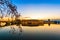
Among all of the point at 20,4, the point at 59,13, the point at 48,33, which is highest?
the point at 20,4

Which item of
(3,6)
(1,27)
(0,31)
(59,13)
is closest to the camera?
(3,6)

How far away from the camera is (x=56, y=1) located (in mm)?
2229

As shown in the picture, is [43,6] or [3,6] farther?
[43,6]

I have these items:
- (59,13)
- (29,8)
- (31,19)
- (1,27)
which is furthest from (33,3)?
(1,27)

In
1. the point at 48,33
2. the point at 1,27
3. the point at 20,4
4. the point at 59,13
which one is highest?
the point at 20,4

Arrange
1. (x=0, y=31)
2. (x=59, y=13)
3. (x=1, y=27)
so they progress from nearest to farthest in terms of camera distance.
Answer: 1. (x=1, y=27)
2. (x=0, y=31)
3. (x=59, y=13)

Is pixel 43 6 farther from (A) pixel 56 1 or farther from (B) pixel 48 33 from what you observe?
(B) pixel 48 33

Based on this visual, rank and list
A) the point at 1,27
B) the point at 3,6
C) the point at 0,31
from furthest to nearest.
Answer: the point at 0,31
the point at 1,27
the point at 3,6

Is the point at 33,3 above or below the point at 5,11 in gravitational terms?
above

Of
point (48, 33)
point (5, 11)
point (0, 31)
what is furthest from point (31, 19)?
point (5, 11)

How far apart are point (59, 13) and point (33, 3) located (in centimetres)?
50

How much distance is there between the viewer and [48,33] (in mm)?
2215

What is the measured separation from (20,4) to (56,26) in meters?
0.74

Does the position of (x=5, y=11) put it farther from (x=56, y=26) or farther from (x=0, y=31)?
(x=56, y=26)
